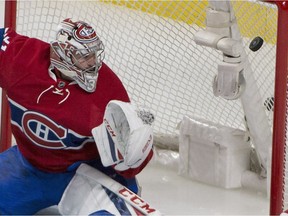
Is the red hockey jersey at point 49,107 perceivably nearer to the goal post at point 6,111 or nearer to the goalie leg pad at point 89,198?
the goalie leg pad at point 89,198

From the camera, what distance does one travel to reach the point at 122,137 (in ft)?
9.59

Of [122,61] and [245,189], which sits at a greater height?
[122,61]

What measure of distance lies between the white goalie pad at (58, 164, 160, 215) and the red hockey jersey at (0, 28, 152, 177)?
0.20 ft

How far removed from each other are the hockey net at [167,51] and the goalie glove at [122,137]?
864 millimetres

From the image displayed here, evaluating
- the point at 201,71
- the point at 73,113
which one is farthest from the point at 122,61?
the point at 73,113

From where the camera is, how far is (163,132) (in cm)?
401

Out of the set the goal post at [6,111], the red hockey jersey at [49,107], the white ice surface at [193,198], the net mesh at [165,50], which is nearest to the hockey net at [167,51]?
the net mesh at [165,50]

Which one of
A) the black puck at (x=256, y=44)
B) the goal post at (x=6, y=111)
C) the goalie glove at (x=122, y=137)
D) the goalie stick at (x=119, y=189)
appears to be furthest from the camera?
the goal post at (x=6, y=111)

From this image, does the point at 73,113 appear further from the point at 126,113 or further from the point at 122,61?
the point at 122,61

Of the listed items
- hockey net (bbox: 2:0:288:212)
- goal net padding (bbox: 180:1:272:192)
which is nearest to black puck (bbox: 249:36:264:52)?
goal net padding (bbox: 180:1:272:192)

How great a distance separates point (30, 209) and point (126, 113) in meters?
0.52

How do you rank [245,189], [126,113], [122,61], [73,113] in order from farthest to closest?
[122,61]
[245,189]
[73,113]
[126,113]

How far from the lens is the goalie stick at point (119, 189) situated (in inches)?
118

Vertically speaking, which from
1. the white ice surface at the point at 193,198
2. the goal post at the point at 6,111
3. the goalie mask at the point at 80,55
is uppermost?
the goalie mask at the point at 80,55
